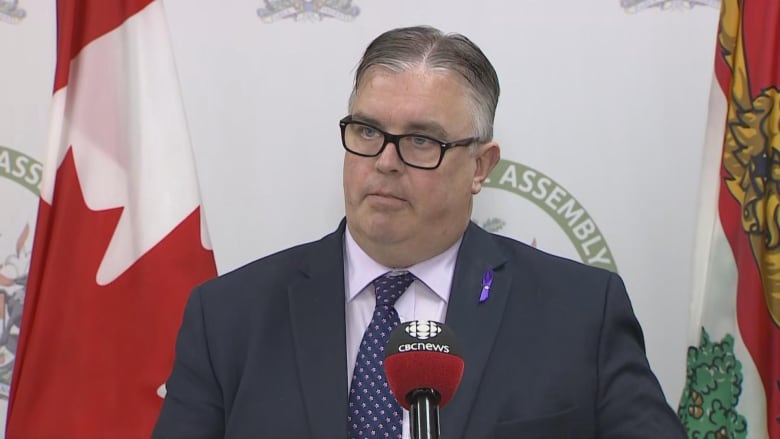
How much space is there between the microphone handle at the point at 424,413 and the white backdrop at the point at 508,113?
5.24 feet

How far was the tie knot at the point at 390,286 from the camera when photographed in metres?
2.44

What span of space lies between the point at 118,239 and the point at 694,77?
1.72 m

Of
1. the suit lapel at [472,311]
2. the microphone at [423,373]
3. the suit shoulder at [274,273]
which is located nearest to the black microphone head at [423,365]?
the microphone at [423,373]

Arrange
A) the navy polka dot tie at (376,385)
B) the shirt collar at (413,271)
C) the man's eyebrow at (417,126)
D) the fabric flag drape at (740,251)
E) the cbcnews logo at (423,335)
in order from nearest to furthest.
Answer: the cbcnews logo at (423,335)
the navy polka dot tie at (376,385)
the man's eyebrow at (417,126)
the shirt collar at (413,271)
the fabric flag drape at (740,251)

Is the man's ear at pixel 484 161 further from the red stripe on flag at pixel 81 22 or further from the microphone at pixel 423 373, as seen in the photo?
the red stripe on flag at pixel 81 22

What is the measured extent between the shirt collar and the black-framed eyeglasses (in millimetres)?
257

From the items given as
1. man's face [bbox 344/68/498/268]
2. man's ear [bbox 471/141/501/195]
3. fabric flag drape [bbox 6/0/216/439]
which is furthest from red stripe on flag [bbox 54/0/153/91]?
man's ear [bbox 471/141/501/195]

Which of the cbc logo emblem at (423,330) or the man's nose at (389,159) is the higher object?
the man's nose at (389,159)

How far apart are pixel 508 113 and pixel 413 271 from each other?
840 millimetres

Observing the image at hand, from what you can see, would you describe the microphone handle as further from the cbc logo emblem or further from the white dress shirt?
the white dress shirt

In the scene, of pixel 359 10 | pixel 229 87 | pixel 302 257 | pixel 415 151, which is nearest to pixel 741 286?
pixel 415 151

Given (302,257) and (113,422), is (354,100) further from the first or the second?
(113,422)

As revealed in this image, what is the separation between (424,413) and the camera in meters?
Result: 1.55

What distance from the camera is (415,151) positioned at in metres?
2.41
